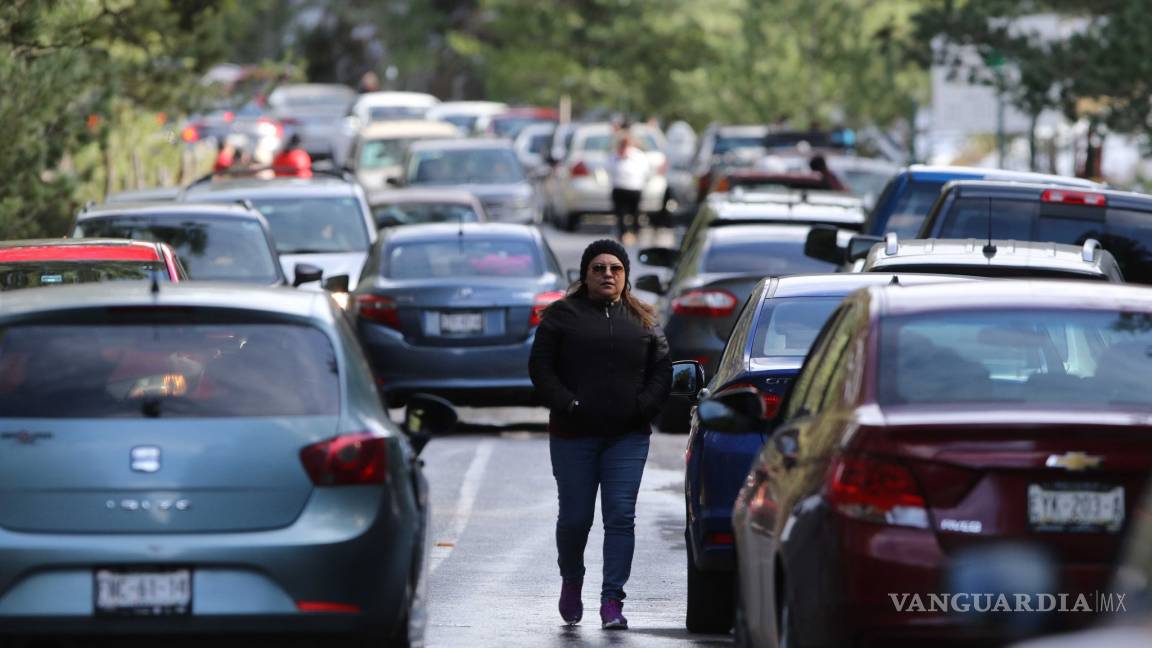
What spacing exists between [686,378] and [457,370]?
6786 millimetres

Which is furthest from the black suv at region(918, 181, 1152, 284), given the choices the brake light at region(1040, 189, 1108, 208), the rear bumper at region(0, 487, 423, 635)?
the rear bumper at region(0, 487, 423, 635)

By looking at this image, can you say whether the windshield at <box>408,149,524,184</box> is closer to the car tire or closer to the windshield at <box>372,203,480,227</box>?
the windshield at <box>372,203,480,227</box>

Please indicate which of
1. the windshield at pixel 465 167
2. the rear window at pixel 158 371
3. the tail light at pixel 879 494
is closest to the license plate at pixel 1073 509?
the tail light at pixel 879 494

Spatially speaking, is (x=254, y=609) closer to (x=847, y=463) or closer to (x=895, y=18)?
(x=847, y=463)

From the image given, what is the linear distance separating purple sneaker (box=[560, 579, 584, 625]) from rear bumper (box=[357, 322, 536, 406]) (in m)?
6.97

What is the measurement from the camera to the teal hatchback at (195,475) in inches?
286

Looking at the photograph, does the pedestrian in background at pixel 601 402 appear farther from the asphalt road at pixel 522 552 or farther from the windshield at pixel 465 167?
the windshield at pixel 465 167

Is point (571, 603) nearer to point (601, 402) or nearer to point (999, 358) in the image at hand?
point (601, 402)

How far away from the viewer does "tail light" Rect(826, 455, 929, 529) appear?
21.8 feet

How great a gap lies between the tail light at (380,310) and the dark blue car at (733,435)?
248 inches

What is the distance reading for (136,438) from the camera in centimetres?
739

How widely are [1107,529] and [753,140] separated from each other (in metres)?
34.4

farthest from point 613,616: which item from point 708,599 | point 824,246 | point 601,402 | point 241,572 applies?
point 824,246

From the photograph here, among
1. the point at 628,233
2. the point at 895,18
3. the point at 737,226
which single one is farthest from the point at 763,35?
the point at 737,226
